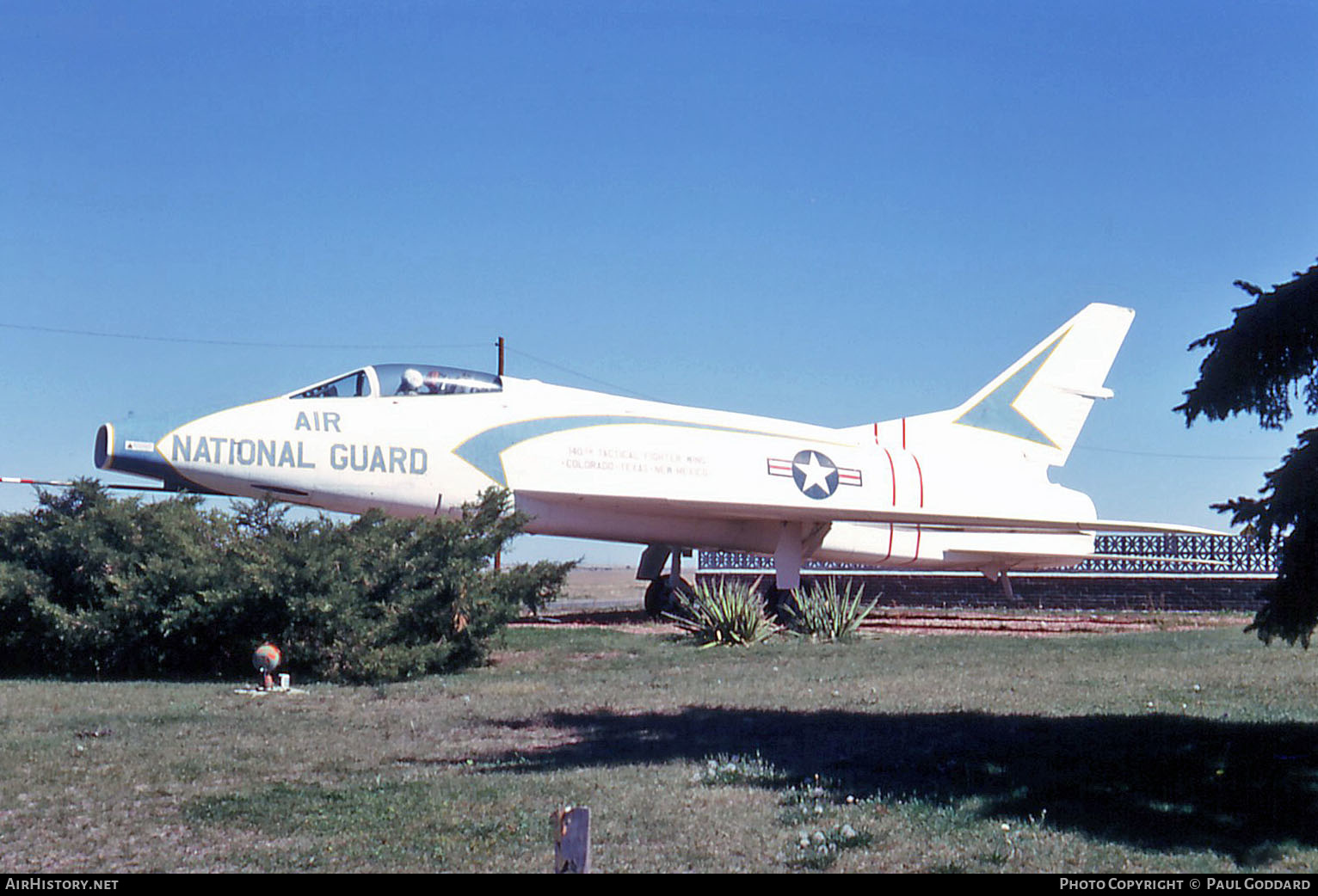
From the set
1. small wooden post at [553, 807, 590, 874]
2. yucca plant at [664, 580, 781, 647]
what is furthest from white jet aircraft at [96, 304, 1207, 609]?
small wooden post at [553, 807, 590, 874]

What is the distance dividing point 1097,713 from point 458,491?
9181mm

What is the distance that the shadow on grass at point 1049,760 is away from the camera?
5336mm

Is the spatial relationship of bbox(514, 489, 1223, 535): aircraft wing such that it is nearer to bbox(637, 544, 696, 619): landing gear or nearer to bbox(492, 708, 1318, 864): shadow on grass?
bbox(637, 544, 696, 619): landing gear

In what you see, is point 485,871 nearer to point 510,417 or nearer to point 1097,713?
point 1097,713

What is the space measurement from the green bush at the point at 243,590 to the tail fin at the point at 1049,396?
421 inches

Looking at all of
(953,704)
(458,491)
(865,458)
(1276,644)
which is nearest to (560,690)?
(953,704)

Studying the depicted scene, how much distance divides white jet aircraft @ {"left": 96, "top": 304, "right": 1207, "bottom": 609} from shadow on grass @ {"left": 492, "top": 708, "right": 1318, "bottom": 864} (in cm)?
678

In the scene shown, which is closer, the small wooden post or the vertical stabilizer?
the small wooden post

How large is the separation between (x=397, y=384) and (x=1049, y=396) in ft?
40.9

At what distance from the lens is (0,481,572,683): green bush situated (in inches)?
447

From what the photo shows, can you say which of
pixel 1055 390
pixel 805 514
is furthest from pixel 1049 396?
pixel 805 514

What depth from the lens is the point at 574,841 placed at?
3207 mm

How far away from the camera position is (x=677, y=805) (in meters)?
5.70
